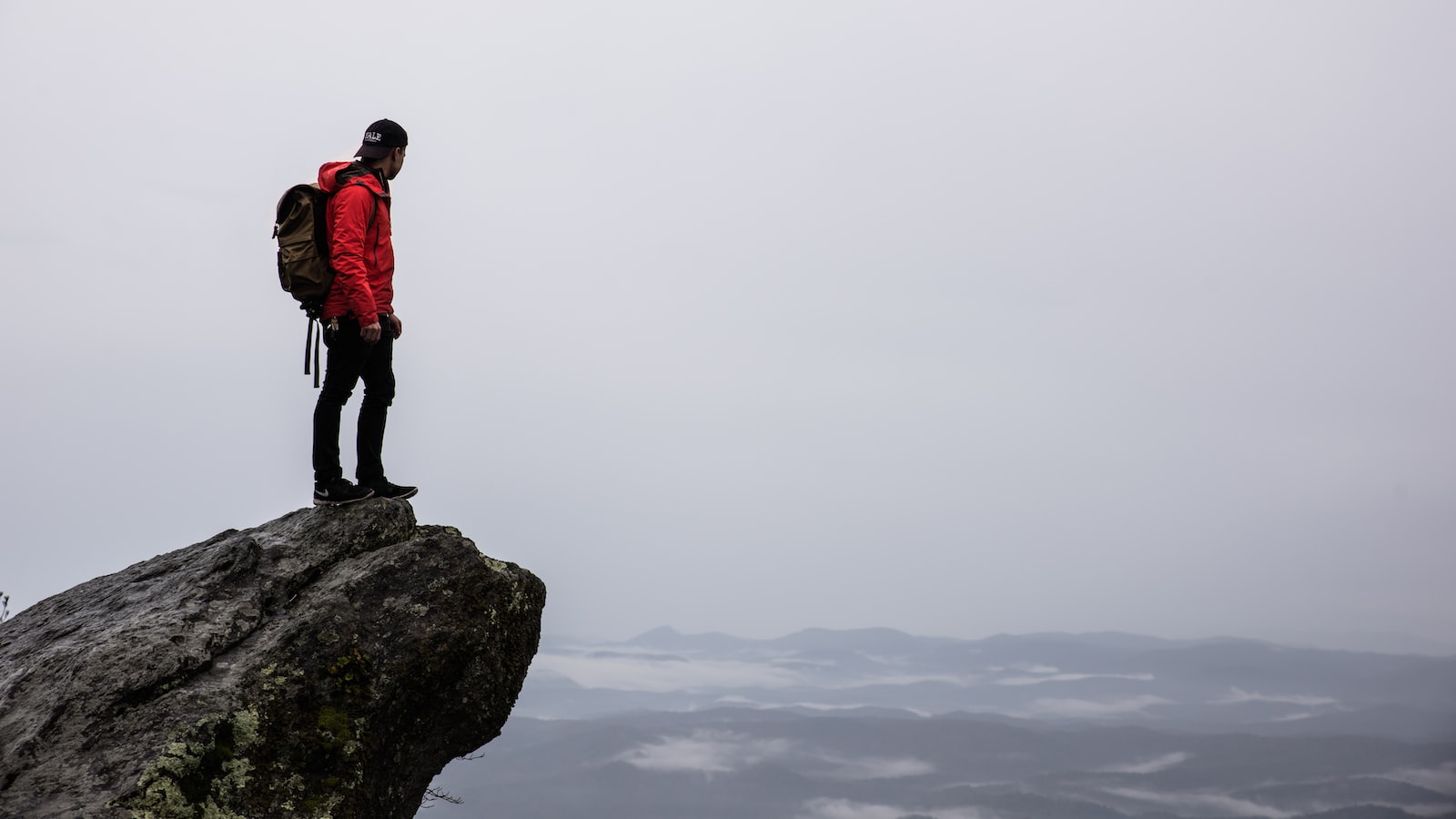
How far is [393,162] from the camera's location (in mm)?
10844

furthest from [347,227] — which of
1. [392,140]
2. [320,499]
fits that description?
[320,499]

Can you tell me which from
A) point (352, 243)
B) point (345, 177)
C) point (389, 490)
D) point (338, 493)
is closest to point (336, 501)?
point (338, 493)

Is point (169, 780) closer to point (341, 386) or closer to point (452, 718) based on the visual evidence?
point (452, 718)

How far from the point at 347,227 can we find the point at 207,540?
4.44 metres

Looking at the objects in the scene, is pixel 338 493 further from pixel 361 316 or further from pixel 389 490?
pixel 361 316

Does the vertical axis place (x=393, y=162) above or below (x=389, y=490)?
above

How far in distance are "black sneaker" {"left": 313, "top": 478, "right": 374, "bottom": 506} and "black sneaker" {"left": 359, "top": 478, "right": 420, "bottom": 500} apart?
0.23ft

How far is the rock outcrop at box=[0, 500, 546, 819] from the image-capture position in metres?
8.29

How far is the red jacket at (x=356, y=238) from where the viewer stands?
1020 centimetres

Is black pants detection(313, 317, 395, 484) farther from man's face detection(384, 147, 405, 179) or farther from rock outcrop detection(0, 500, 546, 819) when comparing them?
man's face detection(384, 147, 405, 179)

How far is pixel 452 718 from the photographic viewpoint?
10.8 meters

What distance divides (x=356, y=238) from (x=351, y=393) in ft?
6.18

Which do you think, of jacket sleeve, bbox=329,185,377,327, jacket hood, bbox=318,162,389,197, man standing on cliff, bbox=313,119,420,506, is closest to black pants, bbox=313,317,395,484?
man standing on cliff, bbox=313,119,420,506

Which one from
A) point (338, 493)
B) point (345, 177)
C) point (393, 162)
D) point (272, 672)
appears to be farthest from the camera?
point (338, 493)
